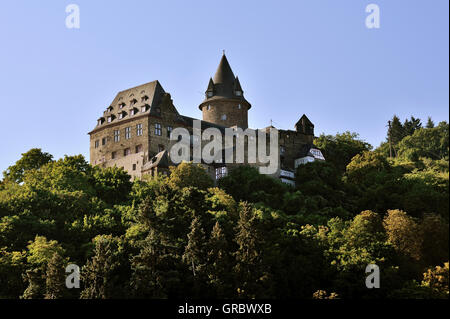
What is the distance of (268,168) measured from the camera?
81375 mm

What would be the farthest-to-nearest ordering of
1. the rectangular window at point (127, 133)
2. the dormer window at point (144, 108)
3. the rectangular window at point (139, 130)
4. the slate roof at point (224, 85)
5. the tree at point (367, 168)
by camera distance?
the slate roof at point (224, 85)
the dormer window at point (144, 108)
the rectangular window at point (127, 133)
the rectangular window at point (139, 130)
the tree at point (367, 168)

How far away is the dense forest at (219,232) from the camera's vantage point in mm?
55219

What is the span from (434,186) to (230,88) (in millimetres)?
38201

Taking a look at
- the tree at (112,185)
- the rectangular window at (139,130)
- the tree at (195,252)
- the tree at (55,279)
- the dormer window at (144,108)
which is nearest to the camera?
the tree at (55,279)

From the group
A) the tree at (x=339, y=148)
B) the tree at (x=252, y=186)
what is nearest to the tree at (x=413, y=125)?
the tree at (x=339, y=148)

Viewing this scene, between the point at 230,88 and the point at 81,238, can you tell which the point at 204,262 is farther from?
the point at 230,88

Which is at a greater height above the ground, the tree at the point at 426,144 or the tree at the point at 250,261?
the tree at the point at 426,144

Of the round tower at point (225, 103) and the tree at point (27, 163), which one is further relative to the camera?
the round tower at point (225, 103)

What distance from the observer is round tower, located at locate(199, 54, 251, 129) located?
96.9m

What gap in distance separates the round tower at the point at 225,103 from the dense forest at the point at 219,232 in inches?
697

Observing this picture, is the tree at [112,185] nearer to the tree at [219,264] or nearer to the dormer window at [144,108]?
the dormer window at [144,108]

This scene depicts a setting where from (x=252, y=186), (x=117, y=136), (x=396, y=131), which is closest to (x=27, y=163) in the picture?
(x=117, y=136)
